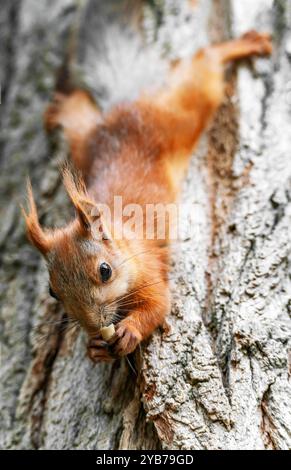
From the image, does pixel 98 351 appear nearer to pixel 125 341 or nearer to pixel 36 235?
pixel 125 341

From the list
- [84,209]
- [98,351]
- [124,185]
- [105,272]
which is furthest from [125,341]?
[124,185]

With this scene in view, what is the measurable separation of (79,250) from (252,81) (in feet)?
4.33

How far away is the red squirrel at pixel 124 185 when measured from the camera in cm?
206

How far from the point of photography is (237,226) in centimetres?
222

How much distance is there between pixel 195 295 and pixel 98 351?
414 mm

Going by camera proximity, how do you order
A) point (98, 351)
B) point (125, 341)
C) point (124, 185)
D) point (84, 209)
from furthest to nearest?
point (124, 185) < point (84, 209) < point (98, 351) < point (125, 341)

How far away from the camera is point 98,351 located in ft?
6.70

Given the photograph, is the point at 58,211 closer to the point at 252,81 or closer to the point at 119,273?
the point at 119,273

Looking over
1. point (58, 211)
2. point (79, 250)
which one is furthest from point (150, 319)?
point (58, 211)

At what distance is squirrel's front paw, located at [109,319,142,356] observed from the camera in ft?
6.33

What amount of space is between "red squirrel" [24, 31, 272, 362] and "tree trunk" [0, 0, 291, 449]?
0.29 ft

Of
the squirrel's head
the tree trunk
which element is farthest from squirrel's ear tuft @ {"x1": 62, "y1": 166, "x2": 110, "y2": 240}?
the tree trunk

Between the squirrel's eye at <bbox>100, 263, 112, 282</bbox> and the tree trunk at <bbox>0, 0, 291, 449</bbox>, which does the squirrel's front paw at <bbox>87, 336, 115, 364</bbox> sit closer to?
the tree trunk at <bbox>0, 0, 291, 449</bbox>

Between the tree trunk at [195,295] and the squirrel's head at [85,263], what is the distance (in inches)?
8.1
